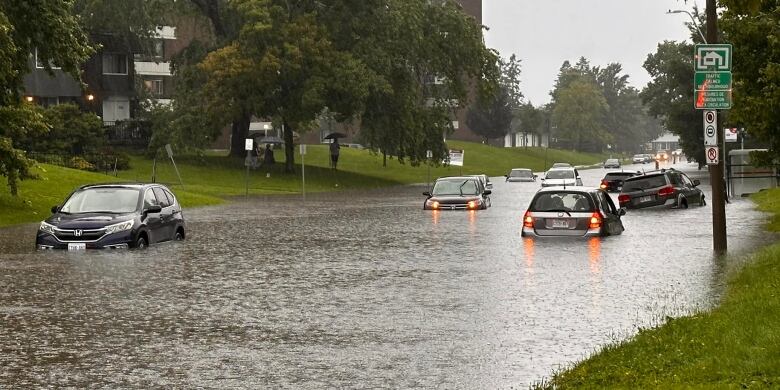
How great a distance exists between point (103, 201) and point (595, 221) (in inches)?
408

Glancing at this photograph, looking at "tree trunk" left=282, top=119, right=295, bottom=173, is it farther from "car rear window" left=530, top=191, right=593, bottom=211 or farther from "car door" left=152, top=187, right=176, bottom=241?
"car rear window" left=530, top=191, right=593, bottom=211

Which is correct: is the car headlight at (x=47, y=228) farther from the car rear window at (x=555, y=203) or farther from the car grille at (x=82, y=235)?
the car rear window at (x=555, y=203)

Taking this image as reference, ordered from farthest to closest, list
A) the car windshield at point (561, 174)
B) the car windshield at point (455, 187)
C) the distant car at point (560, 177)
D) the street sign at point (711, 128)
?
the car windshield at point (561, 174) → the distant car at point (560, 177) → the car windshield at point (455, 187) → the street sign at point (711, 128)

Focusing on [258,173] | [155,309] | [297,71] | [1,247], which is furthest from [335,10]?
[155,309]

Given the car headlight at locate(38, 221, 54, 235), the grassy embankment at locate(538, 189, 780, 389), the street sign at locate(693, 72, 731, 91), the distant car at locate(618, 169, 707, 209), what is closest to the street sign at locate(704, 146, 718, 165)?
the street sign at locate(693, 72, 731, 91)

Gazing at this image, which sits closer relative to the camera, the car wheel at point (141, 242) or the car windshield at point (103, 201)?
the car wheel at point (141, 242)

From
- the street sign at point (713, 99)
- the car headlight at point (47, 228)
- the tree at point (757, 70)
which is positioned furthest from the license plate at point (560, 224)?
the car headlight at point (47, 228)

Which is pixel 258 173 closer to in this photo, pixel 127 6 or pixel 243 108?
pixel 243 108

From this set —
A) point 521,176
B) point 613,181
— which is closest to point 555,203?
point 613,181

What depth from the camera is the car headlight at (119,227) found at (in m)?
25.0

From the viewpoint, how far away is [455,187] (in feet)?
141

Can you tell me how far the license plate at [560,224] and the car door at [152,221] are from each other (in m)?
8.29

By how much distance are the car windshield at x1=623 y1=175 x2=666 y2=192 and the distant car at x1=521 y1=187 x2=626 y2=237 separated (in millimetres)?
15657

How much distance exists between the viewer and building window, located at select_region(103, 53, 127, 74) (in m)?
90.2
